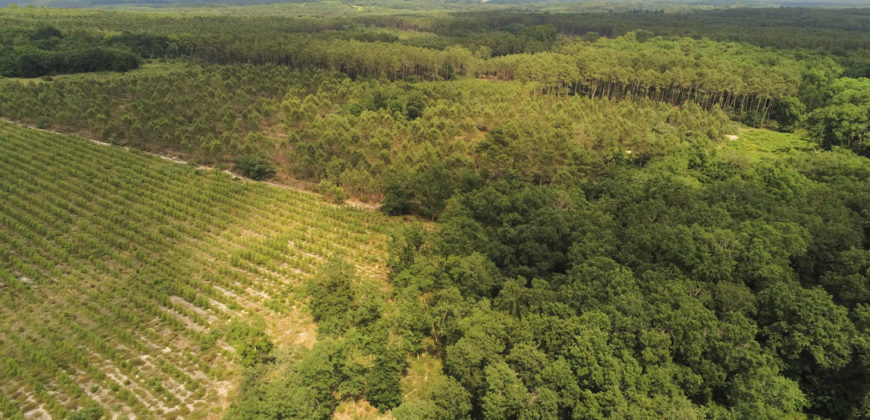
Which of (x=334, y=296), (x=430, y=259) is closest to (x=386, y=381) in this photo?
(x=334, y=296)

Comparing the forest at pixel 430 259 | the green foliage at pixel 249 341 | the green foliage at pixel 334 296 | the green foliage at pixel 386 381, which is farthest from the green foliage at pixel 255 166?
the green foliage at pixel 386 381

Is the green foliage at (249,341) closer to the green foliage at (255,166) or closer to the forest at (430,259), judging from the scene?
the forest at (430,259)

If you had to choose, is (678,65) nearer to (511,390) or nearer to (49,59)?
(511,390)

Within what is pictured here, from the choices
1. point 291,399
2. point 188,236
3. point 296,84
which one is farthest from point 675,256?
point 296,84

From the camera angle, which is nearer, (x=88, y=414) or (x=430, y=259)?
(x=88, y=414)

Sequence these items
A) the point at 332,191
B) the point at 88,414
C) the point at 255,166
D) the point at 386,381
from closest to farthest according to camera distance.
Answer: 1. the point at 88,414
2. the point at 386,381
3. the point at 332,191
4. the point at 255,166

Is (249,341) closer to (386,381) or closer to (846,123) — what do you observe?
(386,381)

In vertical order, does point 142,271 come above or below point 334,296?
below
